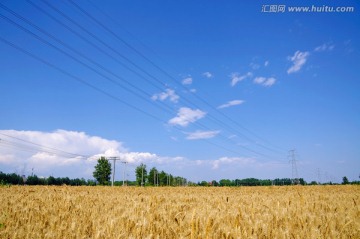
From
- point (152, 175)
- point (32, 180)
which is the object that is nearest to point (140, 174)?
point (152, 175)

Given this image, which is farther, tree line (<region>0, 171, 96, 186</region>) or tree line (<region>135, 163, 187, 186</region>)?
tree line (<region>135, 163, 187, 186</region>)

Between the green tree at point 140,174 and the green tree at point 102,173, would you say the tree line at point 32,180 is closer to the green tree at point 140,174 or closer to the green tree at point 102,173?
the green tree at point 102,173

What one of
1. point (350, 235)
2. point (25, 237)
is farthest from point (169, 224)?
point (350, 235)

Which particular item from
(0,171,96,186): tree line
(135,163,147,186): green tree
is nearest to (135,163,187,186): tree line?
(135,163,147,186): green tree

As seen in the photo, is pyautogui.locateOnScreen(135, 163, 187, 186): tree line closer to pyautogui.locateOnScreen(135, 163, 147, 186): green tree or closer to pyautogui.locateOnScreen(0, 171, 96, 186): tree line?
pyautogui.locateOnScreen(135, 163, 147, 186): green tree

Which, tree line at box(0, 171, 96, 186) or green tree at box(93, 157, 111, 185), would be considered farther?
green tree at box(93, 157, 111, 185)

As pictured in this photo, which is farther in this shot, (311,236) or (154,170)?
(154,170)

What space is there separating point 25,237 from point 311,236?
2910 millimetres

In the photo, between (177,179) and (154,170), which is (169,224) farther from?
(177,179)

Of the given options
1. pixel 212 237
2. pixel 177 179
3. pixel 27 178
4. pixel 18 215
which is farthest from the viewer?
pixel 177 179

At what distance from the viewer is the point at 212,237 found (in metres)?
2.50

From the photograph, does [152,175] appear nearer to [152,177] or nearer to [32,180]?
[152,177]

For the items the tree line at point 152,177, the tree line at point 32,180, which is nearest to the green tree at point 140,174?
the tree line at point 152,177

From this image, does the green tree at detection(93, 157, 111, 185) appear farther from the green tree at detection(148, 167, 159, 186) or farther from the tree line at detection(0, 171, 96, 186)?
the green tree at detection(148, 167, 159, 186)
